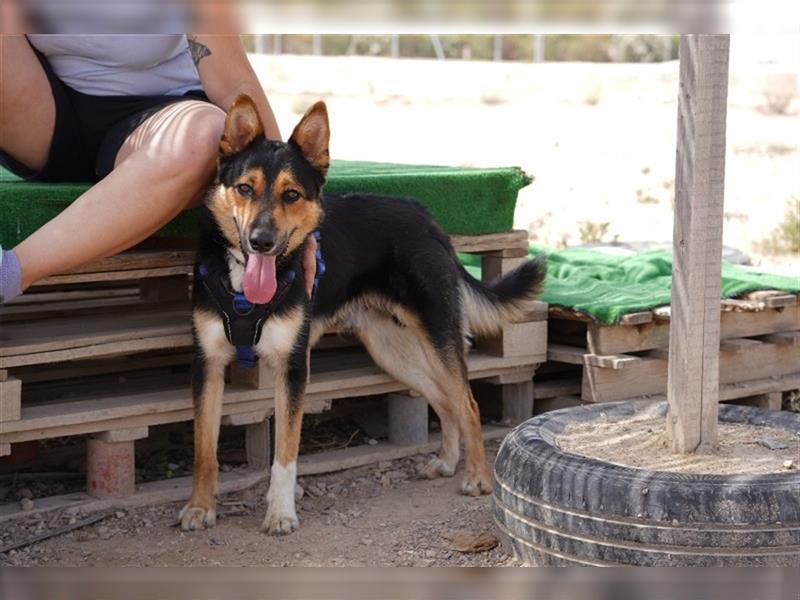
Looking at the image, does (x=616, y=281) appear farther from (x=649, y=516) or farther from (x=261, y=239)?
(x=649, y=516)

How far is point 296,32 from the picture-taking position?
1110 mm

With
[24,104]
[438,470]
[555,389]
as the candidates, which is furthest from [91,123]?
[555,389]

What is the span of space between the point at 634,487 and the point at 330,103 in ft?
59.3

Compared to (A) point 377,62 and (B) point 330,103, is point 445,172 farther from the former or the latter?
(A) point 377,62

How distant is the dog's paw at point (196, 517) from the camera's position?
4.03 metres

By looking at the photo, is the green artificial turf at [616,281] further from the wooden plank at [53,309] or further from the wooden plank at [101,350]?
the wooden plank at [53,309]

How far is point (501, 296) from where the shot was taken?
4.87 m

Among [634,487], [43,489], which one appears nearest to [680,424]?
[634,487]

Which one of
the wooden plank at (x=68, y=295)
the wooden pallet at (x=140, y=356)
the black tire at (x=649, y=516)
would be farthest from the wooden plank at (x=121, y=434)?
the black tire at (x=649, y=516)

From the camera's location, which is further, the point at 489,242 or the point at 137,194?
the point at 489,242

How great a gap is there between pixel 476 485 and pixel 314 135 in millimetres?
1605

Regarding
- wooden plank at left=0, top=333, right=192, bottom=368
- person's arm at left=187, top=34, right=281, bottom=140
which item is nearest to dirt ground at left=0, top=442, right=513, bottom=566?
wooden plank at left=0, top=333, right=192, bottom=368

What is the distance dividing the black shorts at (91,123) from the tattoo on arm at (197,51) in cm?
21

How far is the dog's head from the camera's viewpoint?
3727 millimetres
